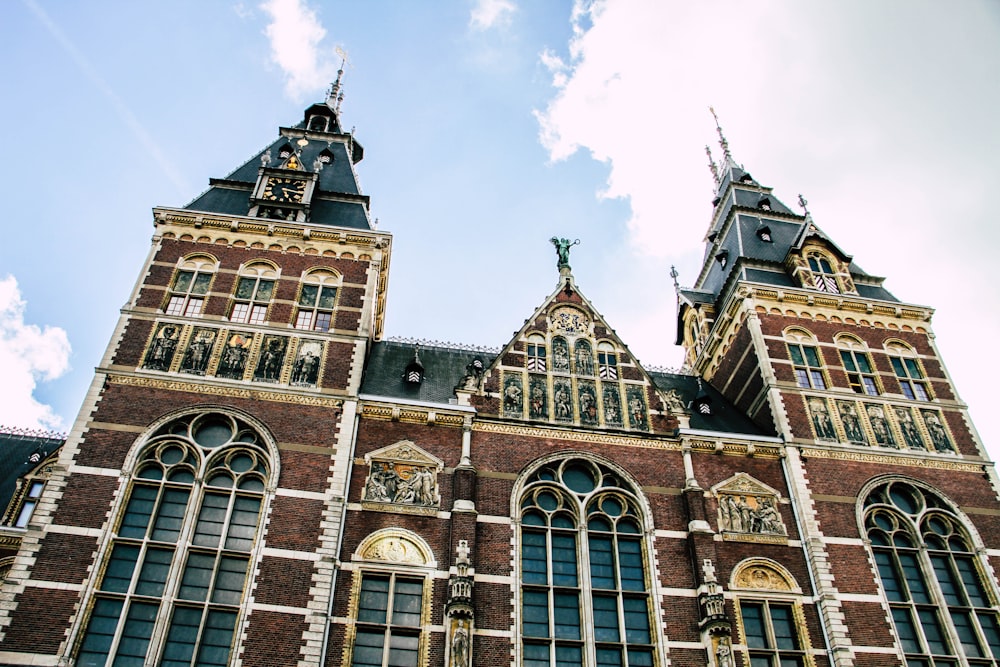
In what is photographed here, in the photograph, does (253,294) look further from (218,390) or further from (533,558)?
(533,558)

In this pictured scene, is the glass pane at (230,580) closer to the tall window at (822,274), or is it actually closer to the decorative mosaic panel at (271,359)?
the decorative mosaic panel at (271,359)

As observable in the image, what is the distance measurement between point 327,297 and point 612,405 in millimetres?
9128

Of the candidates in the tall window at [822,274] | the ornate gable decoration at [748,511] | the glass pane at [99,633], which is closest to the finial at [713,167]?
the tall window at [822,274]

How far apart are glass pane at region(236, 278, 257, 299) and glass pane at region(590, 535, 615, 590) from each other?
12266 millimetres

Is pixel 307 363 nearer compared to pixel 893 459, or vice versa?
pixel 307 363

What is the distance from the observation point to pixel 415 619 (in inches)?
690

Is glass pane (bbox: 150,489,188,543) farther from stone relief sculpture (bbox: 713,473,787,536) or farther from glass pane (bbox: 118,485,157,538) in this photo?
stone relief sculpture (bbox: 713,473,787,536)

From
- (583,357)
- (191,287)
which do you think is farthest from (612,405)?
(191,287)

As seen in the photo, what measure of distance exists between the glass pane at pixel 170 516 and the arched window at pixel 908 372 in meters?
21.5

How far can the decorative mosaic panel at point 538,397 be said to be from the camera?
2188 centimetres

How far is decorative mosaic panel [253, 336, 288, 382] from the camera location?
21.1m

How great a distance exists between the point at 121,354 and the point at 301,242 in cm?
650

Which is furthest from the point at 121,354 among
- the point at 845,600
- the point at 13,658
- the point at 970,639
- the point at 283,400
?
the point at 970,639

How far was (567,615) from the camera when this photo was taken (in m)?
18.3
